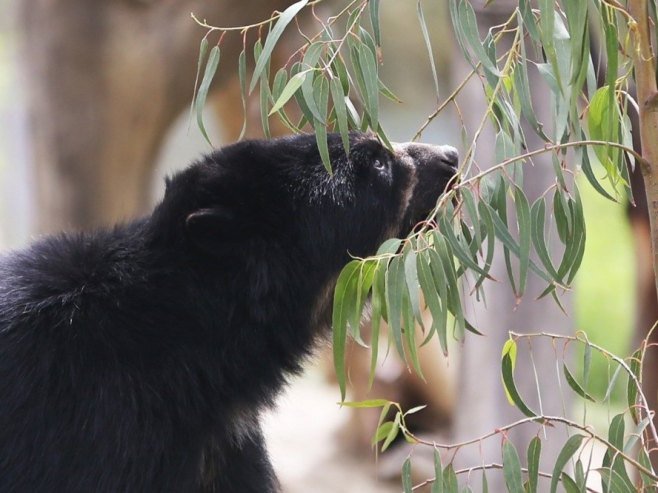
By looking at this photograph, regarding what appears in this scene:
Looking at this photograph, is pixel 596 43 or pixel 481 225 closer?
pixel 481 225

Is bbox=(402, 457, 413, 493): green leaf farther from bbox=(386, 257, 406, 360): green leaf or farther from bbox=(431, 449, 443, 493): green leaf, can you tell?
bbox=(386, 257, 406, 360): green leaf

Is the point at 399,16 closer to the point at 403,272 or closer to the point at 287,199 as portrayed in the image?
the point at 287,199

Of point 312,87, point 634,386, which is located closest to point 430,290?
point 312,87

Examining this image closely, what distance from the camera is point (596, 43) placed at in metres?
4.62

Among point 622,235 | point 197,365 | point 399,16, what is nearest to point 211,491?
point 197,365

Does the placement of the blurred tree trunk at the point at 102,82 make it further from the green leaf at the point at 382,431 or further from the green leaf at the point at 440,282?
the green leaf at the point at 440,282

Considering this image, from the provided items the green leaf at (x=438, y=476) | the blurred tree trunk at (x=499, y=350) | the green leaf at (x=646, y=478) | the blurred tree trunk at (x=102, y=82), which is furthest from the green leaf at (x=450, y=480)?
the blurred tree trunk at (x=102, y=82)

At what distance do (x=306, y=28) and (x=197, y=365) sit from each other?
310 cm

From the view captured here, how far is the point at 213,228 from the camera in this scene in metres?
2.63

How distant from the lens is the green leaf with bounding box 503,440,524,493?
190 centimetres

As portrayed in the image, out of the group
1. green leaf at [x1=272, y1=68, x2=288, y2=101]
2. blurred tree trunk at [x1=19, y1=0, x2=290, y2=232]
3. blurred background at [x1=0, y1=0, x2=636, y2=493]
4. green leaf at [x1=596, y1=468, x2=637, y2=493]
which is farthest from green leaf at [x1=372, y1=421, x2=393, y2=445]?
blurred tree trunk at [x1=19, y1=0, x2=290, y2=232]

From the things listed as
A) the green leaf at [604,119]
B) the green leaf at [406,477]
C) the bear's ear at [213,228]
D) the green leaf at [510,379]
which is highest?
the green leaf at [604,119]

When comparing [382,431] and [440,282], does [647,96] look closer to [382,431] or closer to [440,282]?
[440,282]

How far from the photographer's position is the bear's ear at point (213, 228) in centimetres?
262
